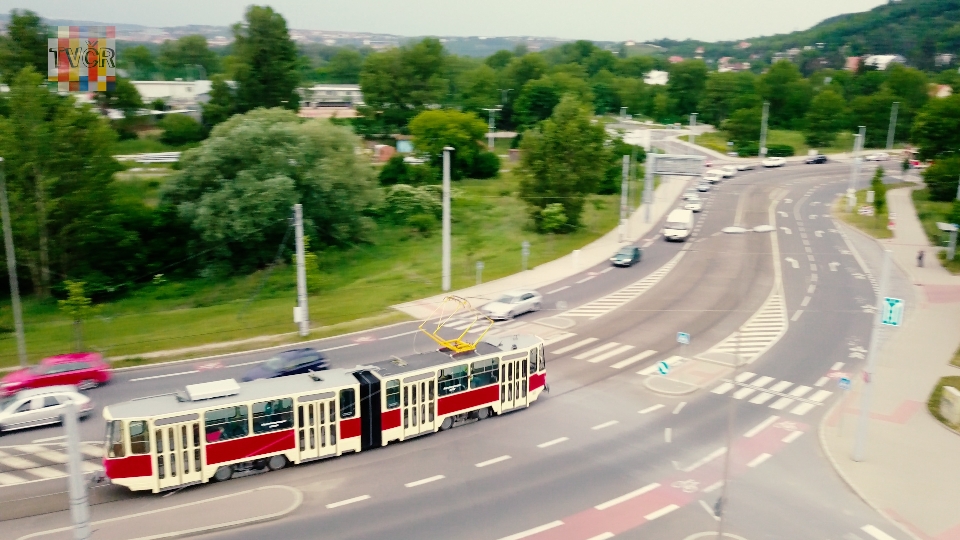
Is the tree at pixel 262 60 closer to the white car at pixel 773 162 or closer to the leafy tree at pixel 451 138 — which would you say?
the leafy tree at pixel 451 138

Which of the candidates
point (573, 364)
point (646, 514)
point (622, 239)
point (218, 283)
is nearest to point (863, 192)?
point (622, 239)

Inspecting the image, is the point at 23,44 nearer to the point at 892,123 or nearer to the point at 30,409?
the point at 30,409

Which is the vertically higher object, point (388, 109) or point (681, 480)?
point (388, 109)

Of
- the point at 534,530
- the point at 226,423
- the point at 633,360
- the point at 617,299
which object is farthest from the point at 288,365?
the point at 617,299

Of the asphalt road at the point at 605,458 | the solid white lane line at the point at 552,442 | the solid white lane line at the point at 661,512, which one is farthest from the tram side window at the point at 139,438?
the solid white lane line at the point at 661,512

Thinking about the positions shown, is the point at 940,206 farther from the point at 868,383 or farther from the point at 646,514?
the point at 646,514

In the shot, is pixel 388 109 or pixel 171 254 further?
pixel 388 109
